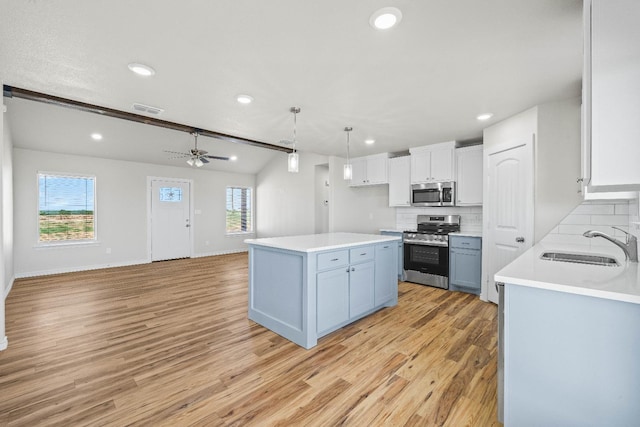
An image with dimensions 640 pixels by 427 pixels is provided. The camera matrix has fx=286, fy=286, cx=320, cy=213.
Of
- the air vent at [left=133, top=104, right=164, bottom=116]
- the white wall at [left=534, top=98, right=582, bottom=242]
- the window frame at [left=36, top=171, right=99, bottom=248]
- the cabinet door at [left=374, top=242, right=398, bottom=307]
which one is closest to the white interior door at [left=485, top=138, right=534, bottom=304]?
the white wall at [left=534, top=98, right=582, bottom=242]

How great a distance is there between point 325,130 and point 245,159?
159 inches

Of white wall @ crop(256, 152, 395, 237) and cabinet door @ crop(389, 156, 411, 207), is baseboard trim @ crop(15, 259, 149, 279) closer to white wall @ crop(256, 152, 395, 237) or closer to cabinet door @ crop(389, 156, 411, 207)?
white wall @ crop(256, 152, 395, 237)

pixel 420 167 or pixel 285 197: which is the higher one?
pixel 420 167

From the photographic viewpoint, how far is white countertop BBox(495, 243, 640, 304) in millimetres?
1187

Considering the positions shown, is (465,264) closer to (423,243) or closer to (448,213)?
(423,243)

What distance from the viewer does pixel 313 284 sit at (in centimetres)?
257

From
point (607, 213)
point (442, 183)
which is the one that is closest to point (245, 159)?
point (442, 183)

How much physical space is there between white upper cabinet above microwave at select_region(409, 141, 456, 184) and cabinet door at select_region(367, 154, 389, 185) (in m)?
0.56

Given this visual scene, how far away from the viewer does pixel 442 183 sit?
15.3 feet

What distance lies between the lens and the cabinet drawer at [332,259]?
2652mm

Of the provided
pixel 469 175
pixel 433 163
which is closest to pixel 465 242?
pixel 469 175

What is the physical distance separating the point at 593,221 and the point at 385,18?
2800mm

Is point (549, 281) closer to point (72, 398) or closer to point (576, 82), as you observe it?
point (576, 82)

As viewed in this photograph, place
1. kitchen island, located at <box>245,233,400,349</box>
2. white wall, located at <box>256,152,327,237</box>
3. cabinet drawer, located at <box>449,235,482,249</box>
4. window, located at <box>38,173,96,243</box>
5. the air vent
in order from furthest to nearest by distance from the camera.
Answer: white wall, located at <box>256,152,327,237</box> < window, located at <box>38,173,96,243</box> < cabinet drawer, located at <box>449,235,482,249</box> < the air vent < kitchen island, located at <box>245,233,400,349</box>
